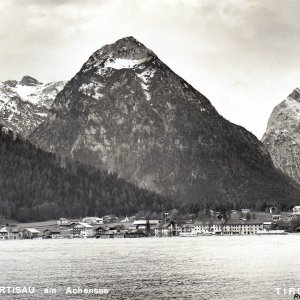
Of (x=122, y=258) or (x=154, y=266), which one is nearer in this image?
(x=154, y=266)

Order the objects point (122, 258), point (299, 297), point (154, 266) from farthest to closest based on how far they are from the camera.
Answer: point (122, 258), point (154, 266), point (299, 297)

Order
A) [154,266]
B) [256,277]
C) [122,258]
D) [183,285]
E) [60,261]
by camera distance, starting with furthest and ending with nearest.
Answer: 1. [122,258]
2. [60,261]
3. [154,266]
4. [256,277]
5. [183,285]

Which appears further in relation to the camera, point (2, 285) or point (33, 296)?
point (2, 285)

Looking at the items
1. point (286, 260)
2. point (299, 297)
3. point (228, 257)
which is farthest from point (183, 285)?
point (228, 257)

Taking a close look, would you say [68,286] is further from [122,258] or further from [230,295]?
[122,258]

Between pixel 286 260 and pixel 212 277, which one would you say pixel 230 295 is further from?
pixel 286 260

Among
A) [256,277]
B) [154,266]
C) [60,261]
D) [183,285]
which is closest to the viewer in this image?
[183,285]

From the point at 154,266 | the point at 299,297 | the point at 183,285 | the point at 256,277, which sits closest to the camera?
the point at 299,297

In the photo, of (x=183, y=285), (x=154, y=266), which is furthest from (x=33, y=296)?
(x=154, y=266)

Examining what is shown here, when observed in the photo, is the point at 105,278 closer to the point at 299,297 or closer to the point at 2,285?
the point at 2,285
